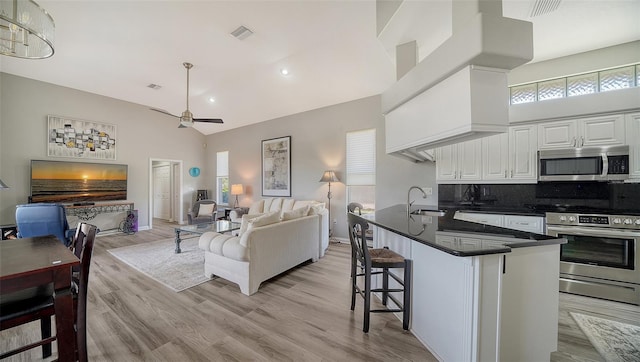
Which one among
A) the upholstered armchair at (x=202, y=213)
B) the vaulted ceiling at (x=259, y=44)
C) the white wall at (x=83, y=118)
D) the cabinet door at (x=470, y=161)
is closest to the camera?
the vaulted ceiling at (x=259, y=44)

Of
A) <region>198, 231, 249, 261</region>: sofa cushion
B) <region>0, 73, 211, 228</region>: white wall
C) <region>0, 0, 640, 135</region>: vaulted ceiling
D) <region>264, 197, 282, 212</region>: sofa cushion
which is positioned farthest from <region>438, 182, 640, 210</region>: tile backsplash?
<region>0, 73, 211, 228</region>: white wall

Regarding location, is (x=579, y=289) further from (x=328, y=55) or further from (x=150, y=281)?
(x=150, y=281)

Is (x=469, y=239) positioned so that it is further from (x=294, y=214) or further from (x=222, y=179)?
(x=222, y=179)

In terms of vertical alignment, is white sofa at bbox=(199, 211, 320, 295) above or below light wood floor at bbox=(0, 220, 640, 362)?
above

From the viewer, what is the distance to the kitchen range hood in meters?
1.29

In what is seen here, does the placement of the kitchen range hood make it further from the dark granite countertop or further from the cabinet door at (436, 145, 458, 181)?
the cabinet door at (436, 145, 458, 181)

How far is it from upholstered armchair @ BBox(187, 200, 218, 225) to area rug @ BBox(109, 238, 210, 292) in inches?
35.7

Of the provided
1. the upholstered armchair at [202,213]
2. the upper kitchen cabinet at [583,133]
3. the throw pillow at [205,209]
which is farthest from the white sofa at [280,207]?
the upper kitchen cabinet at [583,133]

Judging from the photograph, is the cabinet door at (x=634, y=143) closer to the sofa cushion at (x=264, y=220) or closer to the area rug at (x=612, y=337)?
the area rug at (x=612, y=337)

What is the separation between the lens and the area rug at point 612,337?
1.67 metres

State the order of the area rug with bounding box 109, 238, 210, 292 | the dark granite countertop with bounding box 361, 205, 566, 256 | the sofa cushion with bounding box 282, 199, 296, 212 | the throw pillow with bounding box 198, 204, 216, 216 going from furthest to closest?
1. the throw pillow with bounding box 198, 204, 216, 216
2. the sofa cushion with bounding box 282, 199, 296, 212
3. the area rug with bounding box 109, 238, 210, 292
4. the dark granite countertop with bounding box 361, 205, 566, 256

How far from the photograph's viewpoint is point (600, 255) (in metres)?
2.46

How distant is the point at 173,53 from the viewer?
3.80m

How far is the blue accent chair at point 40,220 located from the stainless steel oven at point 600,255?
6780mm
